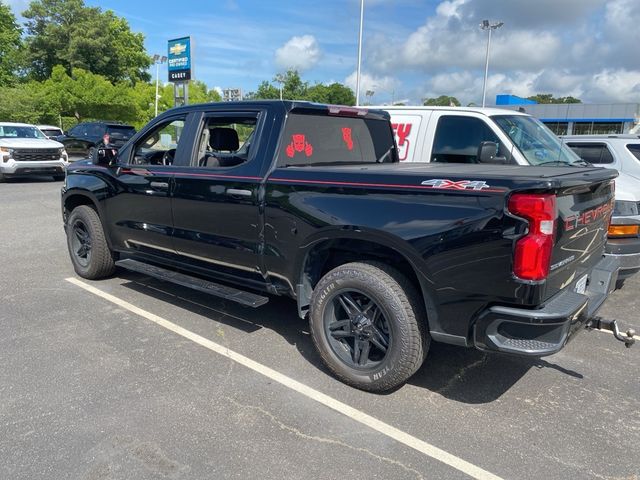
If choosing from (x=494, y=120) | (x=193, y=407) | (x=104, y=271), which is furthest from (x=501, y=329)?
(x=104, y=271)

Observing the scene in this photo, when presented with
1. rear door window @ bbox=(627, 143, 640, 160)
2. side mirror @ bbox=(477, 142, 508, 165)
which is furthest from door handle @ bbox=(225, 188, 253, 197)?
rear door window @ bbox=(627, 143, 640, 160)

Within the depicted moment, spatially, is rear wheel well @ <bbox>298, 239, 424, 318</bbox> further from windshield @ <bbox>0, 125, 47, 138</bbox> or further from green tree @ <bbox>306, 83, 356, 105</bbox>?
green tree @ <bbox>306, 83, 356, 105</bbox>

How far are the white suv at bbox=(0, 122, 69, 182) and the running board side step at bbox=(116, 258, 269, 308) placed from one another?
463 inches

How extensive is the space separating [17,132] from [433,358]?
53.5 feet

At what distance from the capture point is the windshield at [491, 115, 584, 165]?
5.93 metres

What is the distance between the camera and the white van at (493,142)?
519 cm

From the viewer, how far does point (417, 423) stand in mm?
3150

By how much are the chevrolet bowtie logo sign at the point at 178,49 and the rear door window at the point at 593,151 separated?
64.9 ft

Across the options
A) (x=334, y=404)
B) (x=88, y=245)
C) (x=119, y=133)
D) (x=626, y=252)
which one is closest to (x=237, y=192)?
(x=334, y=404)

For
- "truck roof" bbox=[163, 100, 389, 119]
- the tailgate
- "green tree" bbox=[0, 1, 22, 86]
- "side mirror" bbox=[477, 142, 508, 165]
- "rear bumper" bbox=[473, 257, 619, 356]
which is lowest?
"rear bumper" bbox=[473, 257, 619, 356]

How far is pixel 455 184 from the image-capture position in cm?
291

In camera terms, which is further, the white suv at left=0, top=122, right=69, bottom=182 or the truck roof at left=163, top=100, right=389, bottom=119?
the white suv at left=0, top=122, right=69, bottom=182

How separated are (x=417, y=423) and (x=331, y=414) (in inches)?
21.0

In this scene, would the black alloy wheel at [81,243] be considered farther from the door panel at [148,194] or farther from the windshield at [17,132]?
the windshield at [17,132]
